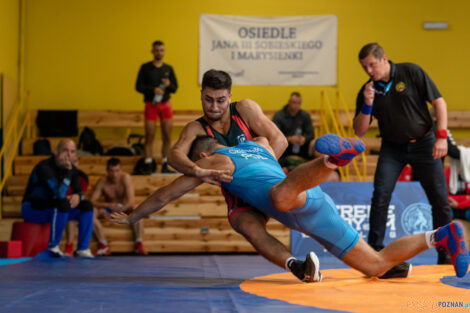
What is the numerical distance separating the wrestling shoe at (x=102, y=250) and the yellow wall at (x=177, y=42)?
3.75m

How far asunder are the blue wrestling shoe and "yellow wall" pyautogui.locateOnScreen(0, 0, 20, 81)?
24.7 feet

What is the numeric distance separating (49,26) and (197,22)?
8.11 feet

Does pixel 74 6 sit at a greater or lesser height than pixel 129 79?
greater

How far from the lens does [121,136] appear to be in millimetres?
10156

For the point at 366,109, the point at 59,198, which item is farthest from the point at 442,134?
the point at 59,198

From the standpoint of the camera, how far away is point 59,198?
6.21 metres

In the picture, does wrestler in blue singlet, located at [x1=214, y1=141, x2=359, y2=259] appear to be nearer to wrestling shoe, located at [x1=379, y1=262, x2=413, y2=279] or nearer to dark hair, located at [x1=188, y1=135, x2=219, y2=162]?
dark hair, located at [x1=188, y1=135, x2=219, y2=162]

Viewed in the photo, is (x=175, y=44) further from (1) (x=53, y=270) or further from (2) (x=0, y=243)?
(1) (x=53, y=270)

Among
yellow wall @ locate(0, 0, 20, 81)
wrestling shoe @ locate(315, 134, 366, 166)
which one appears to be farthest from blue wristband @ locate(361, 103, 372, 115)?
yellow wall @ locate(0, 0, 20, 81)

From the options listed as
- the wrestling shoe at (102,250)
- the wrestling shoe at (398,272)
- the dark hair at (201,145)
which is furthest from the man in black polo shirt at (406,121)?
the wrestling shoe at (102,250)

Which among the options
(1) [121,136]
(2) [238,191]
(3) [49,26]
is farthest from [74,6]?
(2) [238,191]

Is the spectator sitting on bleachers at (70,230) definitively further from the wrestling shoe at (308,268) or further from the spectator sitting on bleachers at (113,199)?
the wrestling shoe at (308,268)

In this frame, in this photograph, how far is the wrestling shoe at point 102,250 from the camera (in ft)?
22.2

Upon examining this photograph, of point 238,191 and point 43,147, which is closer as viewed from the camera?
point 238,191
